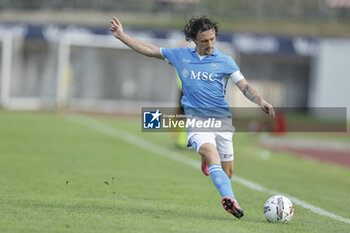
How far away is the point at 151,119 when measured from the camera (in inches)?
348

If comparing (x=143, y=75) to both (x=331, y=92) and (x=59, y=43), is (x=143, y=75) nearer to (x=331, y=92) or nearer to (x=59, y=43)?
(x=59, y=43)

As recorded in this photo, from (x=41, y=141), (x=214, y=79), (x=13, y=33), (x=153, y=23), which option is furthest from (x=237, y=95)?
(x=214, y=79)

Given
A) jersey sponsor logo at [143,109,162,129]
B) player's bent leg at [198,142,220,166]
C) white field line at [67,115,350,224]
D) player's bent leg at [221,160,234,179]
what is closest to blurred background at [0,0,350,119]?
white field line at [67,115,350,224]

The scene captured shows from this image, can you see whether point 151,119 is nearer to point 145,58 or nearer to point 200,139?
point 200,139

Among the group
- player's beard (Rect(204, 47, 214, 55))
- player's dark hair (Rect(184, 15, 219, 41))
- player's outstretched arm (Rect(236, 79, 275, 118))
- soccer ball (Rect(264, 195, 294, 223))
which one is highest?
player's dark hair (Rect(184, 15, 219, 41))

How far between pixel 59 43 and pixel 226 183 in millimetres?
26998

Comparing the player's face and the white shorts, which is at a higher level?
the player's face

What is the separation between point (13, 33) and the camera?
107 feet

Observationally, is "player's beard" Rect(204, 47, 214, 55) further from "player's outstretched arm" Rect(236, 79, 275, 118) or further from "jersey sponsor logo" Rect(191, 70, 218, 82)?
"player's outstretched arm" Rect(236, 79, 275, 118)

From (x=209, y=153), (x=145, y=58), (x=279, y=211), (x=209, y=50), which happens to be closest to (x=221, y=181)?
(x=209, y=153)

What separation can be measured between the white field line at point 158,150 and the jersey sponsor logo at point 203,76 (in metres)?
2.15

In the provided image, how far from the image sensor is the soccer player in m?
7.54

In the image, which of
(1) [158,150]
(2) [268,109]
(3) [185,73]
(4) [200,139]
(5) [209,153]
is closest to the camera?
(2) [268,109]

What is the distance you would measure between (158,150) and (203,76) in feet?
29.7
